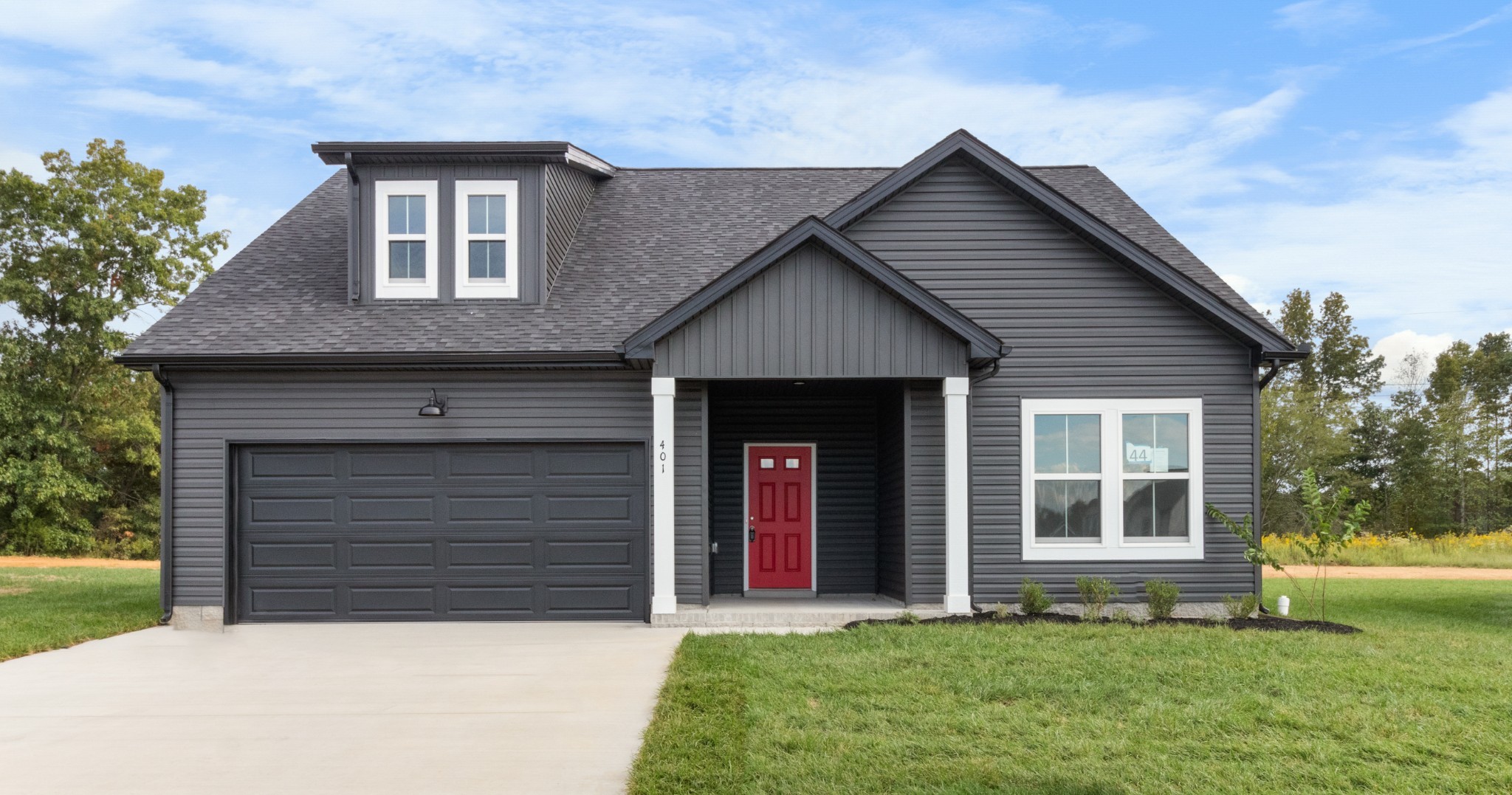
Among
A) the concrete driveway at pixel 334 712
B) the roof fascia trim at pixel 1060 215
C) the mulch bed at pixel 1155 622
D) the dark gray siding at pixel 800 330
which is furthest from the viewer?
the roof fascia trim at pixel 1060 215

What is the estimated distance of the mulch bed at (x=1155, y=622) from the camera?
1102 cm

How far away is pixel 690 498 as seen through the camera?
39.6 ft

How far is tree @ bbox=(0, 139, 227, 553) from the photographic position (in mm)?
28422

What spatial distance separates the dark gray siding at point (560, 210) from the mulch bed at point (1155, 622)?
19.6ft

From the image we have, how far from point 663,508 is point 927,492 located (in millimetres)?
2997

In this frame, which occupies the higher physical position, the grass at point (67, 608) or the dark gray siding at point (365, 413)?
the dark gray siding at point (365, 413)

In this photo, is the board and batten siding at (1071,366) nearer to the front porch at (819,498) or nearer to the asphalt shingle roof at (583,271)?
the front porch at (819,498)

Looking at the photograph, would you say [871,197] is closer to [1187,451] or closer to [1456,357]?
[1187,451]

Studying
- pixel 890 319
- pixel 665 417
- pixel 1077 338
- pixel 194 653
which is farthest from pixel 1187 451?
pixel 194 653

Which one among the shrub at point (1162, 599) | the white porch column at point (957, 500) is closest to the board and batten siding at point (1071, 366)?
the white porch column at point (957, 500)

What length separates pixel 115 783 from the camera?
5965 millimetres

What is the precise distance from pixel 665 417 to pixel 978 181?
15.6 ft

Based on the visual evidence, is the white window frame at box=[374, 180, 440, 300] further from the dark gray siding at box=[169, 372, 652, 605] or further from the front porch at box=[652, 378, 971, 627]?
the front porch at box=[652, 378, 971, 627]

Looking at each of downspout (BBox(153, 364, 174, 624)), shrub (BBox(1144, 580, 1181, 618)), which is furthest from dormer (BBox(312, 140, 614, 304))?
shrub (BBox(1144, 580, 1181, 618))
